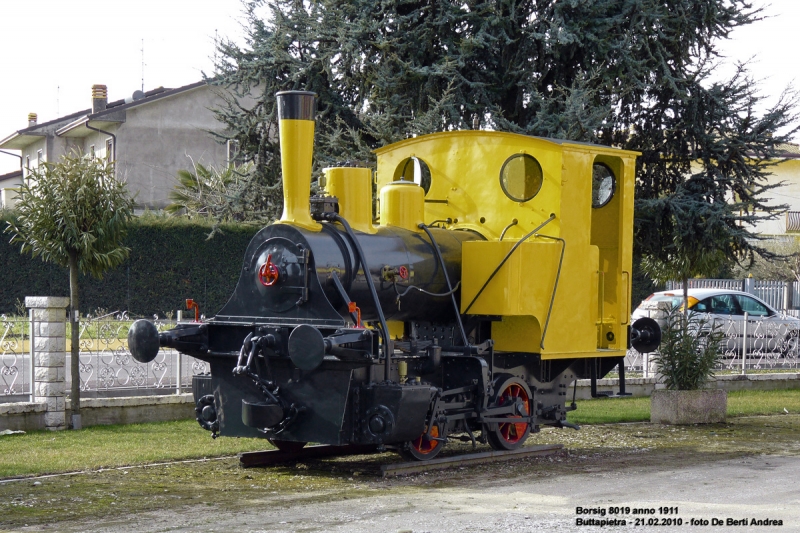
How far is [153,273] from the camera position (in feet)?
77.9

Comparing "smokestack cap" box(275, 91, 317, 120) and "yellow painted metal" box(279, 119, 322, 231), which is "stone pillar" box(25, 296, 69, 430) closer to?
"yellow painted metal" box(279, 119, 322, 231)

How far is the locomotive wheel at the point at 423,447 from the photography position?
9.02 m

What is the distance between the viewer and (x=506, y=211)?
33.6 ft

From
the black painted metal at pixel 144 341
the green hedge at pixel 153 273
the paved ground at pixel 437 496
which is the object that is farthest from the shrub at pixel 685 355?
the green hedge at pixel 153 273

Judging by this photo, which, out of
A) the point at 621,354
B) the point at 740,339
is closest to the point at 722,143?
the point at 740,339

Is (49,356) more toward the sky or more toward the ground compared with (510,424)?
more toward the sky

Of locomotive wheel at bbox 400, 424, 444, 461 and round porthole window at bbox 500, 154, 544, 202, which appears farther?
round porthole window at bbox 500, 154, 544, 202

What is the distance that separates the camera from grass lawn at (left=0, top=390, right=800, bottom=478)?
366 inches

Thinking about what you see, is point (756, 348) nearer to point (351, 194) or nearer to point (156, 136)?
point (351, 194)

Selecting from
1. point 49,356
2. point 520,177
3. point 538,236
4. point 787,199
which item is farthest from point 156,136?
point 787,199

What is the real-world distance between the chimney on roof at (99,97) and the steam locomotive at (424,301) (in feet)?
87.1

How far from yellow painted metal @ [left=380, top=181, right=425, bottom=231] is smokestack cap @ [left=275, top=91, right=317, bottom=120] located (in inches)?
64.8

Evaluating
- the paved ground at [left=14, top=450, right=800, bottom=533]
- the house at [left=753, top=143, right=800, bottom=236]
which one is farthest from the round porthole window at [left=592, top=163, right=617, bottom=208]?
the house at [left=753, top=143, right=800, bottom=236]

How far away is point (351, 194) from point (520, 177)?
6.40 feet
